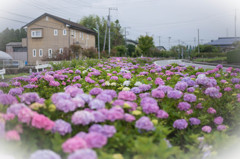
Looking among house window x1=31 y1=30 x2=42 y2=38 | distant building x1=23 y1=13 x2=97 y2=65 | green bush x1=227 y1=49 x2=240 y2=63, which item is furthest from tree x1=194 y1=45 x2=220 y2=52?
house window x1=31 y1=30 x2=42 y2=38

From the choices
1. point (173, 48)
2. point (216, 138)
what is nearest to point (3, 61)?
point (216, 138)

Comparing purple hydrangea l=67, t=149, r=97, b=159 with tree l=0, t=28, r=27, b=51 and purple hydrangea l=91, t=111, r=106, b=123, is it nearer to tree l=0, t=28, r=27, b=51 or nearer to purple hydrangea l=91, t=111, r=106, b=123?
purple hydrangea l=91, t=111, r=106, b=123

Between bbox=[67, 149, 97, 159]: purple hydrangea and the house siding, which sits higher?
the house siding

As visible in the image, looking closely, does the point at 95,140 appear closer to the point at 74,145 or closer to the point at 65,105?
the point at 74,145

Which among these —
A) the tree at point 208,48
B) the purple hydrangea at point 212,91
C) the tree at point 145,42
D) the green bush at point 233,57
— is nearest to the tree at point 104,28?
the tree at point 145,42

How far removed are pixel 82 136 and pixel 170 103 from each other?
5.28ft

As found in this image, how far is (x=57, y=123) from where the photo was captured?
158 centimetres

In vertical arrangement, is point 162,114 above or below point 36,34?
below

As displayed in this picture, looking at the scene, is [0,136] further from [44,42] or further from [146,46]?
[146,46]

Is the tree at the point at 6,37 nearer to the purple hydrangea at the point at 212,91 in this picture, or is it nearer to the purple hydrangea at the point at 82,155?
the purple hydrangea at the point at 82,155

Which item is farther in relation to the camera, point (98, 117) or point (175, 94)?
point (175, 94)

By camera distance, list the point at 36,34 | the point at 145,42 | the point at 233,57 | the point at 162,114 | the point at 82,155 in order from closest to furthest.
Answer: the point at 82,155
the point at 162,114
the point at 233,57
the point at 36,34
the point at 145,42

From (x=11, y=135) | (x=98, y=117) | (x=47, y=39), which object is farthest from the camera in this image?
(x=47, y=39)

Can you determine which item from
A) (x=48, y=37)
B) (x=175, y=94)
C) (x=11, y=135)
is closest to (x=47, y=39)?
(x=48, y=37)
